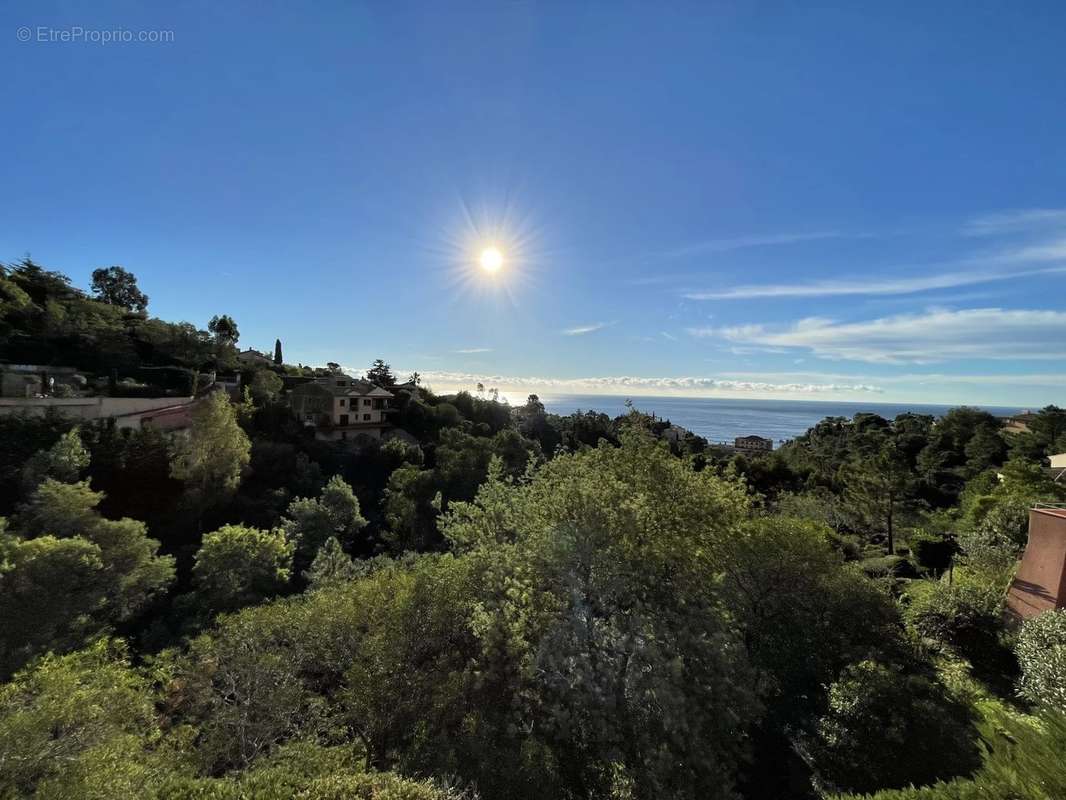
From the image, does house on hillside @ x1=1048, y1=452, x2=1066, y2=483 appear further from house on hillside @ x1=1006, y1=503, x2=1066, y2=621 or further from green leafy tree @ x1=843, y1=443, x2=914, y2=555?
house on hillside @ x1=1006, y1=503, x2=1066, y2=621

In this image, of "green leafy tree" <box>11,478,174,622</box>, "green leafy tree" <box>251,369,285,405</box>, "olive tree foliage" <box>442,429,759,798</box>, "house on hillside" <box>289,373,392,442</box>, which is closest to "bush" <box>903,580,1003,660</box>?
"olive tree foliage" <box>442,429,759,798</box>

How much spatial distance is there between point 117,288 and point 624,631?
8664cm

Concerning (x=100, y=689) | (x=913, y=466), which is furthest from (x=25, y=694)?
(x=913, y=466)

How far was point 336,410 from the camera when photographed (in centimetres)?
4466

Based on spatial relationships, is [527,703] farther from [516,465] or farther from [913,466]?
[913,466]

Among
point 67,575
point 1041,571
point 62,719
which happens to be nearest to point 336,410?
point 67,575

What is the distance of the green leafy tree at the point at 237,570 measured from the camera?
59.3 feet

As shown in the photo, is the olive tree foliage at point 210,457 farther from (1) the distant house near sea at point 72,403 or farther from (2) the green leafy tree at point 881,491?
(2) the green leafy tree at point 881,491

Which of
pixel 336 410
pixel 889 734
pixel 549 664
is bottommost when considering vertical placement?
pixel 889 734

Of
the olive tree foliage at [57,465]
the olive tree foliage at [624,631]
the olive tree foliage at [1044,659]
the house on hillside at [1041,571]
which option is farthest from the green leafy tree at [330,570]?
the house on hillside at [1041,571]

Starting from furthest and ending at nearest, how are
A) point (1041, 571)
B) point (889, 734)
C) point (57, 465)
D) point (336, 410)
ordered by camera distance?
point (336, 410) → point (57, 465) → point (1041, 571) → point (889, 734)

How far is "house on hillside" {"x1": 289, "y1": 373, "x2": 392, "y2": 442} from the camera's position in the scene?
1729 inches

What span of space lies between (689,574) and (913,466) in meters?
67.7

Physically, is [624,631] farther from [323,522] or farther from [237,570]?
[323,522]
